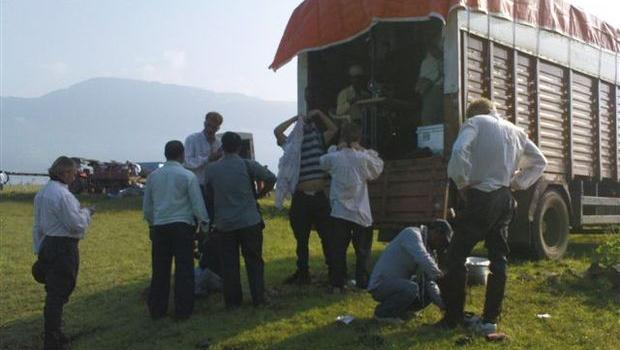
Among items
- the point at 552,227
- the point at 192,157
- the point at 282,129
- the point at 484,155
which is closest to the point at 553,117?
the point at 552,227

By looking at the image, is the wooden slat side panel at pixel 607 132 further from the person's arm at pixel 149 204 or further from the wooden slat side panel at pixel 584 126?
the person's arm at pixel 149 204

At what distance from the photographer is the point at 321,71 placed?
8.86 m

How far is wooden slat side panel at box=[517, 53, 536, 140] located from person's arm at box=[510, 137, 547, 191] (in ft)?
9.68

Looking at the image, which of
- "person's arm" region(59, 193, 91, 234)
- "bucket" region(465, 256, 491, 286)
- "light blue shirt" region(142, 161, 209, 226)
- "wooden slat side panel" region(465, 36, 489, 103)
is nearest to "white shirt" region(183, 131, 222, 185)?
"light blue shirt" region(142, 161, 209, 226)

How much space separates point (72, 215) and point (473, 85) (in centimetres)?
454

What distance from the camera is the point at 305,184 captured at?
7.07m

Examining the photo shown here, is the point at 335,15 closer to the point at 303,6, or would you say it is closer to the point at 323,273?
the point at 303,6

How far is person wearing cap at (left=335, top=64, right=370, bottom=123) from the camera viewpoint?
824cm

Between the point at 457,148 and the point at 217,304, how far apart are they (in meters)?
3.06

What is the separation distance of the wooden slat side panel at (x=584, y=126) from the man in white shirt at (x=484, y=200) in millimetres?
4815

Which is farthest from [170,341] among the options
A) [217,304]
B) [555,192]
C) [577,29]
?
[577,29]

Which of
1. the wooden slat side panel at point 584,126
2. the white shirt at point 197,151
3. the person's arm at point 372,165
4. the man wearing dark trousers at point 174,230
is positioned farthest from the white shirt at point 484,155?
the wooden slat side panel at point 584,126

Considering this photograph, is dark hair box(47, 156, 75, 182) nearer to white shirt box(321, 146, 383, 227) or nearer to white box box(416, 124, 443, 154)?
white shirt box(321, 146, 383, 227)

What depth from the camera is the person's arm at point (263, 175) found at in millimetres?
6570
